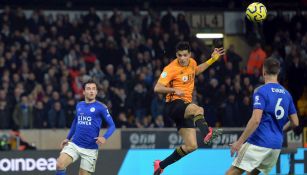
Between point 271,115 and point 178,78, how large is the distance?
2965 millimetres

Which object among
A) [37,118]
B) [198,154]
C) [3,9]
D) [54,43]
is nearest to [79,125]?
[198,154]

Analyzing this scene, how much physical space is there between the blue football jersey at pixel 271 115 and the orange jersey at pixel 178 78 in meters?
2.82

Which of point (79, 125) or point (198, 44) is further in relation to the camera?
point (198, 44)

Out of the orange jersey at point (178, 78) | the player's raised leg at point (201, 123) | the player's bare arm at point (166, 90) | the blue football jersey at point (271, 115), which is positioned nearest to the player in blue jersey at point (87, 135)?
the player's bare arm at point (166, 90)

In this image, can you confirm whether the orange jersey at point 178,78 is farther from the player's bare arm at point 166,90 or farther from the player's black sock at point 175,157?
the player's black sock at point 175,157

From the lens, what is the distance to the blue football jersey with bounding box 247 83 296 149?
34.4ft

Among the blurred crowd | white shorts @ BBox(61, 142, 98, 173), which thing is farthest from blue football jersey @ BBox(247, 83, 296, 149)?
the blurred crowd

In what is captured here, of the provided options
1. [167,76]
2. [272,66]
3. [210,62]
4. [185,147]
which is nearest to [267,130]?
[272,66]

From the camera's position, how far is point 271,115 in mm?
10586

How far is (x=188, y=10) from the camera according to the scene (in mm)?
27359

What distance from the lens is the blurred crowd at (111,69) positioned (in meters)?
21.4

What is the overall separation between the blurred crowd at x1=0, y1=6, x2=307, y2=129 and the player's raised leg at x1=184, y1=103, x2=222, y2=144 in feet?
27.7

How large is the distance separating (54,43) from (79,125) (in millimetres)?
9723

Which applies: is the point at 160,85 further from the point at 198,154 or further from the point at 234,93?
the point at 234,93
